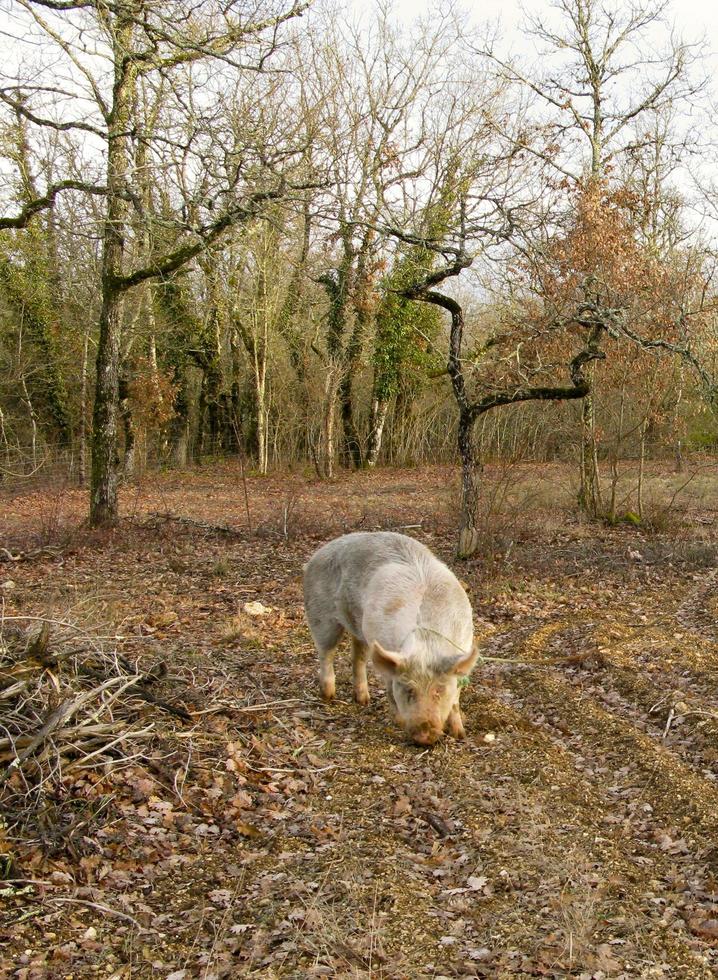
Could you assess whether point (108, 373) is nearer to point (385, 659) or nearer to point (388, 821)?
point (385, 659)

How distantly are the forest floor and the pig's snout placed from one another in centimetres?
38

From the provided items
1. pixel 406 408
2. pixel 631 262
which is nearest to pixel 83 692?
pixel 631 262

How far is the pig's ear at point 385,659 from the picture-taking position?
5867 mm

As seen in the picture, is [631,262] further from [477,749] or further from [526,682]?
[477,749]

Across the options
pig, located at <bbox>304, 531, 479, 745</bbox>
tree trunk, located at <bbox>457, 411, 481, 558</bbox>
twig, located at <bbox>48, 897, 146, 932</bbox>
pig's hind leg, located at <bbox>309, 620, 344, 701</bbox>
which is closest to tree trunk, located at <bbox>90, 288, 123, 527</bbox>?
tree trunk, located at <bbox>457, 411, 481, 558</bbox>

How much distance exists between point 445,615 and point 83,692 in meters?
2.79

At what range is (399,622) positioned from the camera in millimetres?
6469

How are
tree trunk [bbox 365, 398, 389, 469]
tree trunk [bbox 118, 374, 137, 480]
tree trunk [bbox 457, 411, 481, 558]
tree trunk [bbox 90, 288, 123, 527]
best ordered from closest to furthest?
tree trunk [bbox 457, 411, 481, 558], tree trunk [bbox 90, 288, 123, 527], tree trunk [bbox 118, 374, 137, 480], tree trunk [bbox 365, 398, 389, 469]

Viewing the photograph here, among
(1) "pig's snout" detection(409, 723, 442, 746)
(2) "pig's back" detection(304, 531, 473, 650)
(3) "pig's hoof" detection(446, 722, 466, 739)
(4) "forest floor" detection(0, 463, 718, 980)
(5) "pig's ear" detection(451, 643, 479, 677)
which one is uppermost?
(2) "pig's back" detection(304, 531, 473, 650)

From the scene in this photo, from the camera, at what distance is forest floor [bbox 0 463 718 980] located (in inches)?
165

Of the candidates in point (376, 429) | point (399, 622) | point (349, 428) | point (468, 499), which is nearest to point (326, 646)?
point (399, 622)

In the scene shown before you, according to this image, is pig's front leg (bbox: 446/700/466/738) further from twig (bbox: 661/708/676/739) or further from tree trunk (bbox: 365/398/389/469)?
tree trunk (bbox: 365/398/389/469)

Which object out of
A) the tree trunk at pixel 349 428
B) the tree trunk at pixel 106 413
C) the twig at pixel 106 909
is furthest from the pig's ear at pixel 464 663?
the tree trunk at pixel 349 428

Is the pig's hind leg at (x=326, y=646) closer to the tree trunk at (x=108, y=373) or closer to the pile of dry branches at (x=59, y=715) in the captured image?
the pile of dry branches at (x=59, y=715)
